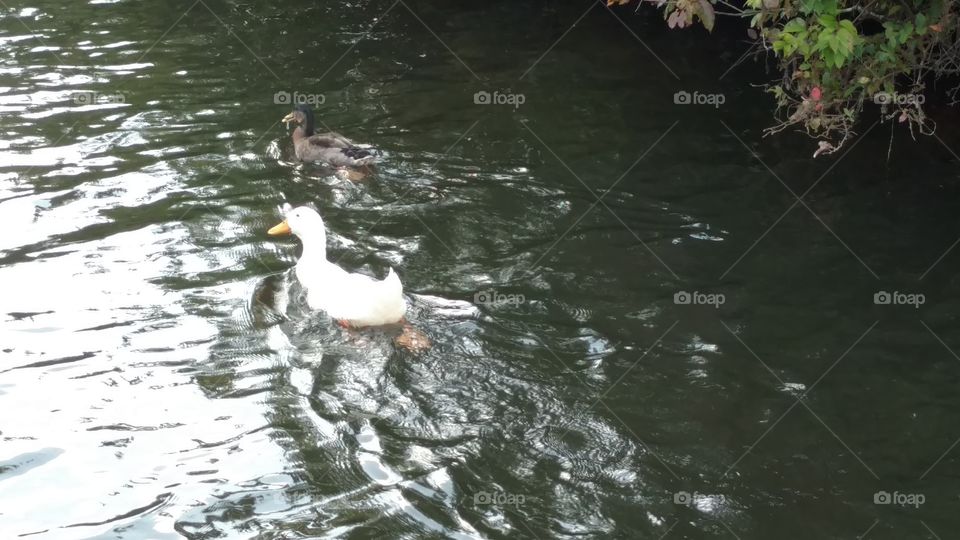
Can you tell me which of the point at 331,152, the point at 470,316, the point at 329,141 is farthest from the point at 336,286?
the point at 329,141

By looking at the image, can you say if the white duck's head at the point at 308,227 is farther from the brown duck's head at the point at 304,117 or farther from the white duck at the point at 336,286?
the brown duck's head at the point at 304,117

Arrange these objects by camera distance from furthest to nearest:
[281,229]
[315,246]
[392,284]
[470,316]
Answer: [281,229] → [315,246] → [470,316] → [392,284]

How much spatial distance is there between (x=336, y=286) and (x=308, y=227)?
0.75 m

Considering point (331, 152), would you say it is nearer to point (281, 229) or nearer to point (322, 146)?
point (322, 146)

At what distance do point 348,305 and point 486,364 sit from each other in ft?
3.92

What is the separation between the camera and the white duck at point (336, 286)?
6918mm

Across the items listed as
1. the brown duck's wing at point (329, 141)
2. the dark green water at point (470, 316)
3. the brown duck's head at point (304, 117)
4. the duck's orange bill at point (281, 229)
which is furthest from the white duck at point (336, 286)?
the brown duck's head at point (304, 117)

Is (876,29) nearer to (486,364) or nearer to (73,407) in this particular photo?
(486,364)

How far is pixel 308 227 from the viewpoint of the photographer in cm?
783

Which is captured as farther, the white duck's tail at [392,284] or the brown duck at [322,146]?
the brown duck at [322,146]

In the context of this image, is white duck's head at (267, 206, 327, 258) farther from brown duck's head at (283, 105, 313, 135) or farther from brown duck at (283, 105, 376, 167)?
brown duck's head at (283, 105, 313, 135)

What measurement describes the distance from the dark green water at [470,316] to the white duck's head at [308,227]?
395 mm

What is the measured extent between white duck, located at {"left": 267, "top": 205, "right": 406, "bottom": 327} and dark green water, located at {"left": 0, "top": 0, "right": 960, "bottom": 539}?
20 centimetres

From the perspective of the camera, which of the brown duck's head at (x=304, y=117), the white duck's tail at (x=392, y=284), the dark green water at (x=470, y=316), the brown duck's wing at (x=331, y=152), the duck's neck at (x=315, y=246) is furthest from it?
the brown duck's head at (x=304, y=117)
